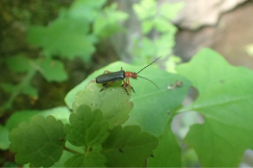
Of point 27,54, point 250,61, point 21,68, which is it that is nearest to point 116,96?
point 21,68

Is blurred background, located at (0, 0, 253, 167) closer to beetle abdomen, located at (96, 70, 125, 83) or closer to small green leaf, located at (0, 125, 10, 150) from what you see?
small green leaf, located at (0, 125, 10, 150)

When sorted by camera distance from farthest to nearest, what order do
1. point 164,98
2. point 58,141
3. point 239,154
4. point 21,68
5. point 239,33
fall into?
point 239,33, point 21,68, point 164,98, point 239,154, point 58,141

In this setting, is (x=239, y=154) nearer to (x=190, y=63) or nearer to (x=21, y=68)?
(x=190, y=63)

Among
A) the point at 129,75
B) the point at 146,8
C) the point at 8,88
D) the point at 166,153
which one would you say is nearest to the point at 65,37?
the point at 8,88

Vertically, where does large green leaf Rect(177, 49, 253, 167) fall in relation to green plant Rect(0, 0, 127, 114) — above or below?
below

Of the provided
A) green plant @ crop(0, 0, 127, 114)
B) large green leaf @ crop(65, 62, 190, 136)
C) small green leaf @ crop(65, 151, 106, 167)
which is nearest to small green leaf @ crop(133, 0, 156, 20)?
green plant @ crop(0, 0, 127, 114)

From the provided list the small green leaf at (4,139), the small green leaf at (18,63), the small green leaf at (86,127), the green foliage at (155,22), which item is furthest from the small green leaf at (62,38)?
the small green leaf at (86,127)

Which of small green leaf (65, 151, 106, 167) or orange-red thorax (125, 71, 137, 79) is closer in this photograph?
small green leaf (65, 151, 106, 167)
